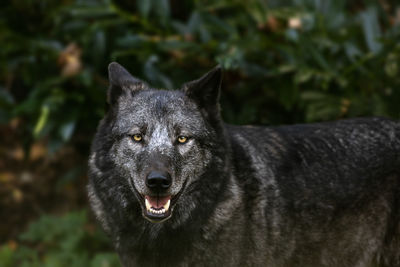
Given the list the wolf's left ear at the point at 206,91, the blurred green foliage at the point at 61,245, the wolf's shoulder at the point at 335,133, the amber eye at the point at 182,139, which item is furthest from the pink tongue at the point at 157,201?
the blurred green foliage at the point at 61,245

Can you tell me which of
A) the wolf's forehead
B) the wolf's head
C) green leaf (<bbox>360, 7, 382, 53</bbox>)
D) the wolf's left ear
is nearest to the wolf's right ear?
the wolf's head

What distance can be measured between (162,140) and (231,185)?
63cm

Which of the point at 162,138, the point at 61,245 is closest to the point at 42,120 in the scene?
the point at 61,245

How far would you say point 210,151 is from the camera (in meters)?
3.74

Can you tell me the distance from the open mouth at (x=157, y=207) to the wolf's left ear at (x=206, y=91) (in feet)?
2.47

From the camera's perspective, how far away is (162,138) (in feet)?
11.8

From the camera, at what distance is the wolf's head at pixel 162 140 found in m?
3.47

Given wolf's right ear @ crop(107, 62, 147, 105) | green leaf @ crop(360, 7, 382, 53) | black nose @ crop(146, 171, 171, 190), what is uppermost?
green leaf @ crop(360, 7, 382, 53)

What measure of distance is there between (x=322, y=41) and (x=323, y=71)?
359 mm

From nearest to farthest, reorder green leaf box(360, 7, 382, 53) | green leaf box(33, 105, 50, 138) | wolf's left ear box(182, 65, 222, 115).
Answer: wolf's left ear box(182, 65, 222, 115) < green leaf box(360, 7, 382, 53) < green leaf box(33, 105, 50, 138)

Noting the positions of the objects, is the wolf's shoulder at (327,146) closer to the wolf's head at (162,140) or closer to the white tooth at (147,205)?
the wolf's head at (162,140)

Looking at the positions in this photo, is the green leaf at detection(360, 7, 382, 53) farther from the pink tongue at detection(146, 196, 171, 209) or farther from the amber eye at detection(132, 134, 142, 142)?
the pink tongue at detection(146, 196, 171, 209)

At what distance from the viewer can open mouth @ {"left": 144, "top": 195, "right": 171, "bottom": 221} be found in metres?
3.43

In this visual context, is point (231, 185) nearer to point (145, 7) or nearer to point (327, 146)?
point (327, 146)
